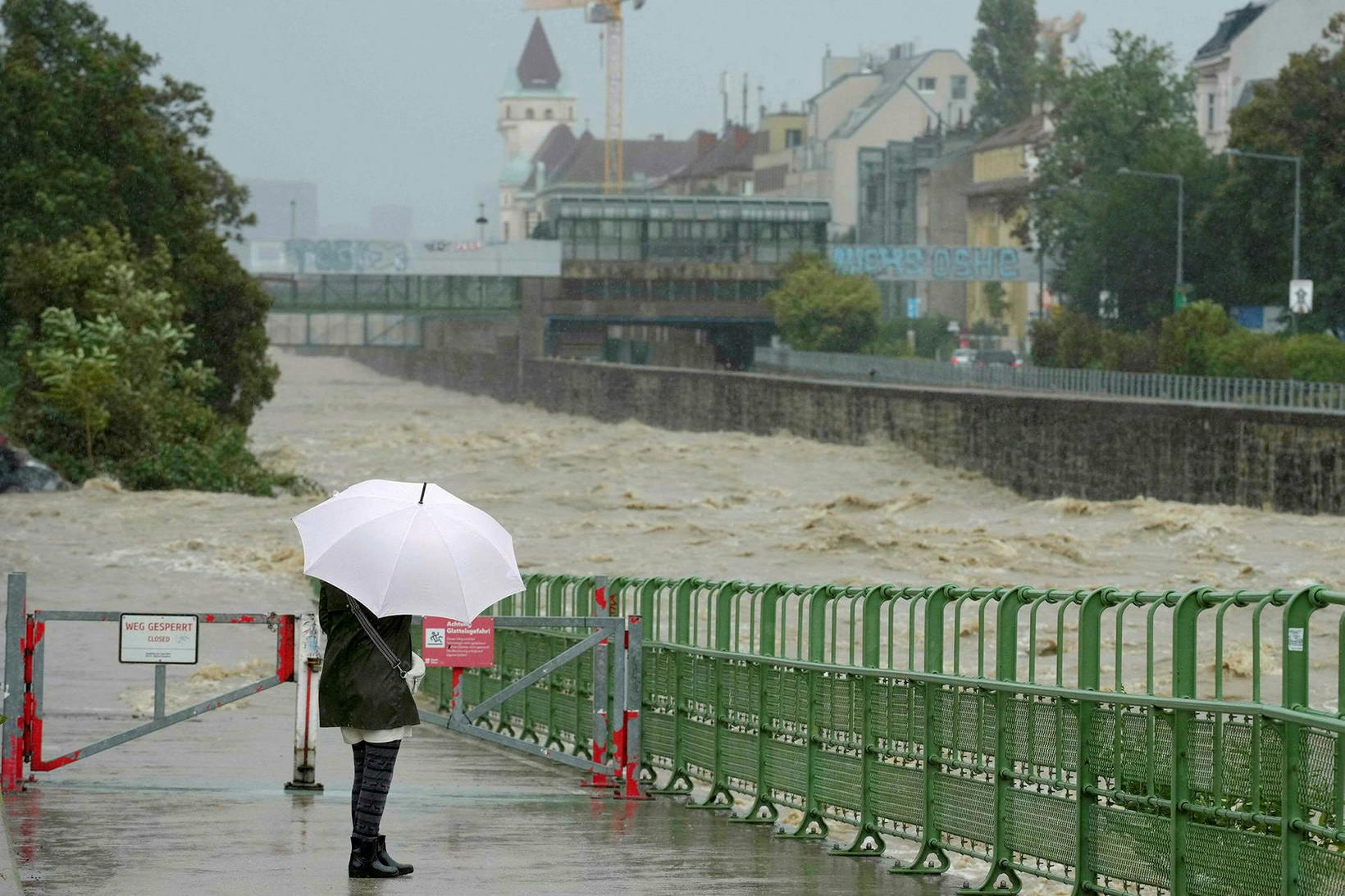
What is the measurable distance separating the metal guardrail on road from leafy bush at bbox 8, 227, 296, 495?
21558 millimetres

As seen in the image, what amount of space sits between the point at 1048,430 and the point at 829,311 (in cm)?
5070

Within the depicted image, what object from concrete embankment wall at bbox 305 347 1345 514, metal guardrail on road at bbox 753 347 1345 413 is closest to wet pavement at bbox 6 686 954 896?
concrete embankment wall at bbox 305 347 1345 514

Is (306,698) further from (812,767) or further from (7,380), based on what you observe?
(7,380)

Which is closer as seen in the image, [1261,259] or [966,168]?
[1261,259]

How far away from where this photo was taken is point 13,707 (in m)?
11.1

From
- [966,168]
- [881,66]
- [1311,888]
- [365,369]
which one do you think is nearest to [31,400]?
[1311,888]

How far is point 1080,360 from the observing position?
74.4 metres

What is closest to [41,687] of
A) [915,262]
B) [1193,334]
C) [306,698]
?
[306,698]

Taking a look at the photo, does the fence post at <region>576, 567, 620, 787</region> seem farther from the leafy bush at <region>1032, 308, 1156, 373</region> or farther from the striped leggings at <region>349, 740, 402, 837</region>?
the leafy bush at <region>1032, 308, 1156, 373</region>

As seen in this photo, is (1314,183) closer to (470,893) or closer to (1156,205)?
(1156,205)

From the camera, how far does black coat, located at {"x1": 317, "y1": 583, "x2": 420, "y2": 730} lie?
27.6ft

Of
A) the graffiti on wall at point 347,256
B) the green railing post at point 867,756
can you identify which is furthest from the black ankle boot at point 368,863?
the graffiti on wall at point 347,256

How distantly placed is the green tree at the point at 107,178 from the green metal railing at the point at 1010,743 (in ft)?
140

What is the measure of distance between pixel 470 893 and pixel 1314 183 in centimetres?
6185
